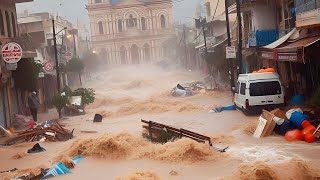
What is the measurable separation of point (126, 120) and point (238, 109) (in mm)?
5983

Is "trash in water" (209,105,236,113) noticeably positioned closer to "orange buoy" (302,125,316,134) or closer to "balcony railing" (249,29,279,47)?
"balcony railing" (249,29,279,47)

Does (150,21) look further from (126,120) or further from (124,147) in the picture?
(124,147)

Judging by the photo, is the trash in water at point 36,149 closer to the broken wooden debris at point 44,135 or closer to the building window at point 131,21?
the broken wooden debris at point 44,135

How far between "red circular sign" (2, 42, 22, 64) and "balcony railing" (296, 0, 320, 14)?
1225 cm

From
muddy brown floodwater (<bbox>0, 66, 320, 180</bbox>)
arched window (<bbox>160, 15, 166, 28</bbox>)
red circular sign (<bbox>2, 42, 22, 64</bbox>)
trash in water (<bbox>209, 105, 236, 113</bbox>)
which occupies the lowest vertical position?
trash in water (<bbox>209, 105, 236, 113</bbox>)

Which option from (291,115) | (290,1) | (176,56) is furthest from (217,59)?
(176,56)

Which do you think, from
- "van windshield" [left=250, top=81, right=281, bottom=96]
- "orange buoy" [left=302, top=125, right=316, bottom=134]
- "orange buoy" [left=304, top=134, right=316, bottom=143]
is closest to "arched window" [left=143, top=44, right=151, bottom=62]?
"van windshield" [left=250, top=81, right=281, bottom=96]

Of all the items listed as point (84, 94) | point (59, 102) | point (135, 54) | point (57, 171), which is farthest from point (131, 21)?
point (57, 171)

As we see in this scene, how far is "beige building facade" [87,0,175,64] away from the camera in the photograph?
8638 centimetres

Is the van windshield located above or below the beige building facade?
below

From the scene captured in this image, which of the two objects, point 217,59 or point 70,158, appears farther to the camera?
point 217,59

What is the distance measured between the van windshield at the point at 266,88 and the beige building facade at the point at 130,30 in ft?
226

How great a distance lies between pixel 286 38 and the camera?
20766 millimetres

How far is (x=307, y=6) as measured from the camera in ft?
55.1
